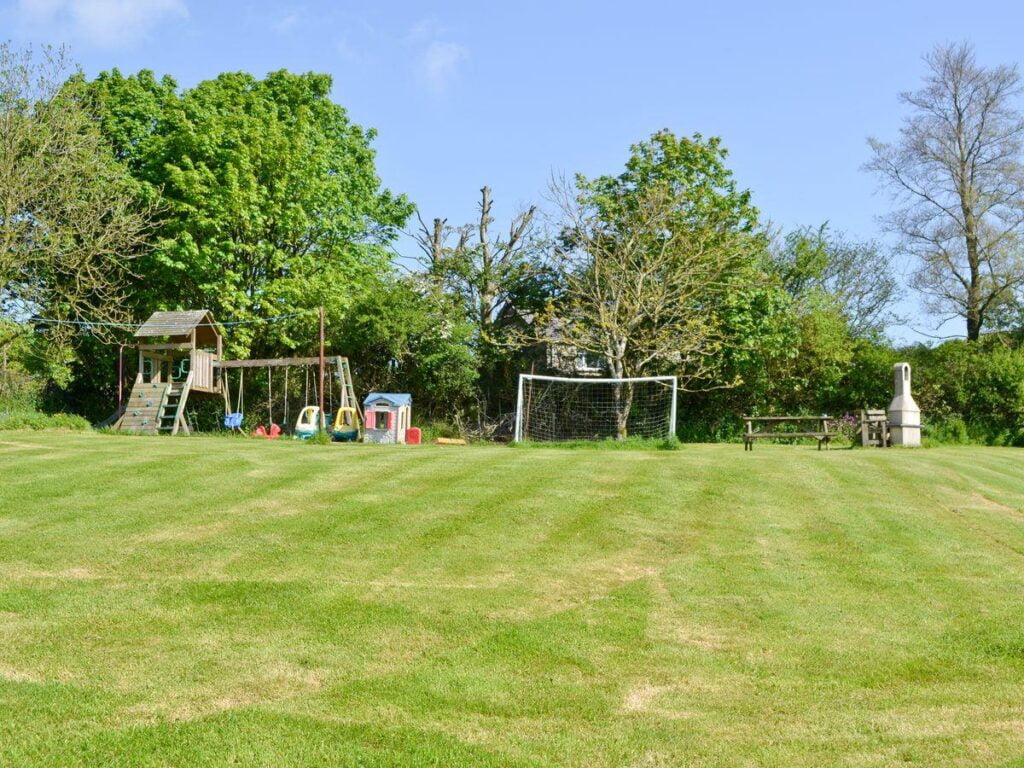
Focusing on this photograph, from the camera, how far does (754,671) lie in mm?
6090

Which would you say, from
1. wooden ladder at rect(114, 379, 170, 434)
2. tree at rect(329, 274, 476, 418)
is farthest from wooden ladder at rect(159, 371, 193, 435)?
tree at rect(329, 274, 476, 418)

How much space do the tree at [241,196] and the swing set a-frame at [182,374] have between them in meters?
1.38

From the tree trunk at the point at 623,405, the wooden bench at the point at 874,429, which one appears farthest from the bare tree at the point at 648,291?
the wooden bench at the point at 874,429

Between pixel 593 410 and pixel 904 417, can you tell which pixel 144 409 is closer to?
pixel 593 410

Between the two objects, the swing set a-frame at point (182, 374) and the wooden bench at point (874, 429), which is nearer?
the wooden bench at point (874, 429)

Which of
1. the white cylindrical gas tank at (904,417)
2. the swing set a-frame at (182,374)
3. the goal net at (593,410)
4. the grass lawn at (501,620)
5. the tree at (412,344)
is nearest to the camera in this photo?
the grass lawn at (501,620)

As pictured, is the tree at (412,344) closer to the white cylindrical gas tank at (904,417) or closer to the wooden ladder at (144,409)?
the wooden ladder at (144,409)

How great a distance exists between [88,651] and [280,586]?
1.72 meters

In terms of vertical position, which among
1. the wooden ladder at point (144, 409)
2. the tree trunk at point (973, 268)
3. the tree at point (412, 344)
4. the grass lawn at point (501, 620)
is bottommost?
the grass lawn at point (501, 620)

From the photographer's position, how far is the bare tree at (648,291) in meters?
26.0

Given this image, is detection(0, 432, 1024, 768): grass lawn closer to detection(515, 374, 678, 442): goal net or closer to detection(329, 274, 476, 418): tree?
detection(515, 374, 678, 442): goal net

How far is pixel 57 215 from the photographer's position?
24016 millimetres

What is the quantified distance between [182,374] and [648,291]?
43.6 feet

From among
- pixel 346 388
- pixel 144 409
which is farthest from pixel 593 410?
pixel 144 409
